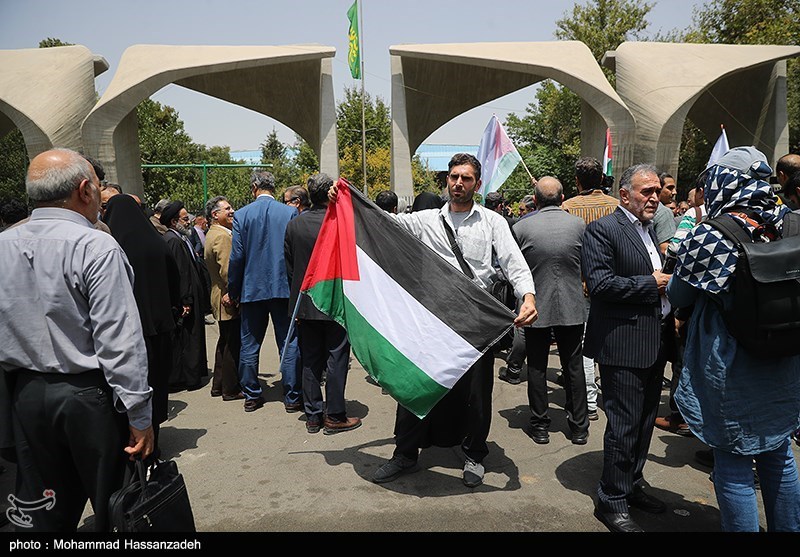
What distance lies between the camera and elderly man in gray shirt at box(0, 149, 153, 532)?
2.35 metres

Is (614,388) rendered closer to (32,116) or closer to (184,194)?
(32,116)

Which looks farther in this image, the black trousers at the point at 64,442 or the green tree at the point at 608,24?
the green tree at the point at 608,24

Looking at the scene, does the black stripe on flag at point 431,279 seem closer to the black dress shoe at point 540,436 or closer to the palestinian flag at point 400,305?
the palestinian flag at point 400,305

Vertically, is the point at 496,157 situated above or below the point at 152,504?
above

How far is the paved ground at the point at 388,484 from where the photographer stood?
3438 mm

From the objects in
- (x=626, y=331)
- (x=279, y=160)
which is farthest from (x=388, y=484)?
(x=279, y=160)

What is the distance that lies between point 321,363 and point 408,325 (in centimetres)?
166

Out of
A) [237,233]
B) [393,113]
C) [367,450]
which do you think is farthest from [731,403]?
[393,113]

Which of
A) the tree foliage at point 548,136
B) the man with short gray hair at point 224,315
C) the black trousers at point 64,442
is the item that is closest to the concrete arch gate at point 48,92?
the man with short gray hair at point 224,315

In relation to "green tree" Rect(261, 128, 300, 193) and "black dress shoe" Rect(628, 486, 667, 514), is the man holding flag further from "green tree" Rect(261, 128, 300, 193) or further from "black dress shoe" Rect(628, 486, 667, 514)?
"green tree" Rect(261, 128, 300, 193)

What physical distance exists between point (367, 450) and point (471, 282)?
1762mm

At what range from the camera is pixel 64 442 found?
2.39 m

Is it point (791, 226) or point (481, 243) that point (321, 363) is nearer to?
point (481, 243)

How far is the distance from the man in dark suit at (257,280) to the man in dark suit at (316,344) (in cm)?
45
